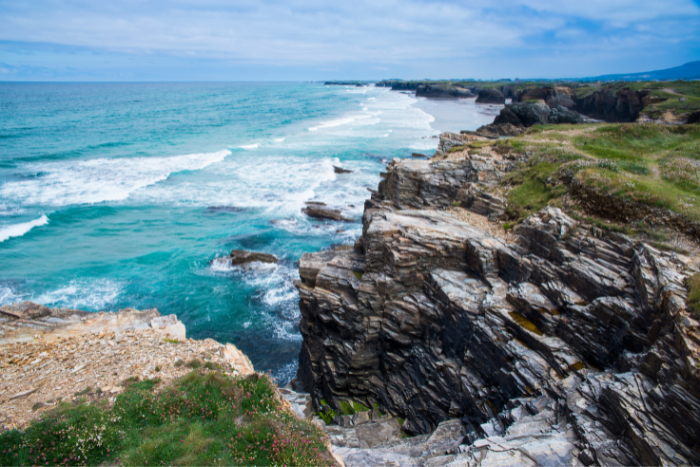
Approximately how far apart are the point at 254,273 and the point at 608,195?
72.5 feet

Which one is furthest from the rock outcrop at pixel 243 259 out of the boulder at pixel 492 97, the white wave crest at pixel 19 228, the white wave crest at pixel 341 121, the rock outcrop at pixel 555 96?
the boulder at pixel 492 97

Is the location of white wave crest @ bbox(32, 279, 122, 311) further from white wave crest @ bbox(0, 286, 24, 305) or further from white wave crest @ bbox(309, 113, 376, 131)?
white wave crest @ bbox(309, 113, 376, 131)

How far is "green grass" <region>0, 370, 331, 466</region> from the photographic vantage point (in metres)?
7.76

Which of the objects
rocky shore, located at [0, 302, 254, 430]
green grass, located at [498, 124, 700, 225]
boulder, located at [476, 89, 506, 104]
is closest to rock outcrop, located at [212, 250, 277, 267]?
rocky shore, located at [0, 302, 254, 430]

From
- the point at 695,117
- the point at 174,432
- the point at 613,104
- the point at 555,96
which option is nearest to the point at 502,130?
the point at 695,117

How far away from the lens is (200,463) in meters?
7.68

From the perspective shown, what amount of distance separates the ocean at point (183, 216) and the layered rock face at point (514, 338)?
565 centimetres

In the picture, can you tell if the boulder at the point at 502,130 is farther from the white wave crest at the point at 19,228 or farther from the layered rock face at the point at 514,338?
the white wave crest at the point at 19,228

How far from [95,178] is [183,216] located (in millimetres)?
18903

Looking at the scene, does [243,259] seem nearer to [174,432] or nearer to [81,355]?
[81,355]

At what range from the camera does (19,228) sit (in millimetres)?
31438

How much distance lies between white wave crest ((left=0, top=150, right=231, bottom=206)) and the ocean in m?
0.21

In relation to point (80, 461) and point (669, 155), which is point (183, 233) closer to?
point (80, 461)

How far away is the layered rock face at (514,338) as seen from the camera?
8305mm
